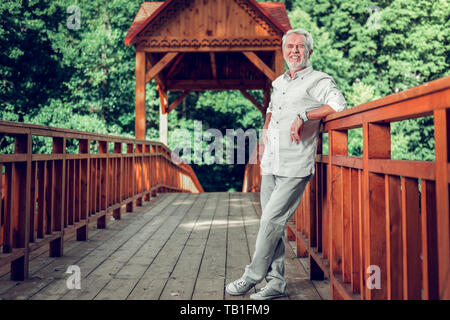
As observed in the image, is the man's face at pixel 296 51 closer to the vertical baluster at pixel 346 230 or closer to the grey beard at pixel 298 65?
the grey beard at pixel 298 65

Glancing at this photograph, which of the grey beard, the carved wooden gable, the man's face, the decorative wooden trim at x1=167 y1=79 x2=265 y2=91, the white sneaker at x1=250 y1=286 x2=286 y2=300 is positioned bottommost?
the white sneaker at x1=250 y1=286 x2=286 y2=300

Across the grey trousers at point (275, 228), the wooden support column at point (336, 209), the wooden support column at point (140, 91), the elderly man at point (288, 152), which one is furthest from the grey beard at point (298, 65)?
the wooden support column at point (140, 91)

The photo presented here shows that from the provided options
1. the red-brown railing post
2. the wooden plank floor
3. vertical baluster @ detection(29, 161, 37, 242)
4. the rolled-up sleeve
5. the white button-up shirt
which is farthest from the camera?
the red-brown railing post

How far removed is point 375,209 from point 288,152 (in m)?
0.88

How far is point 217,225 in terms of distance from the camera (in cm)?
576

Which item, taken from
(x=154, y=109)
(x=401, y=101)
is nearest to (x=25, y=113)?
(x=154, y=109)

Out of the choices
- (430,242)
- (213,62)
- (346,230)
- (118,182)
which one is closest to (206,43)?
(213,62)

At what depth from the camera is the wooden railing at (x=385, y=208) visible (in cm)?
137

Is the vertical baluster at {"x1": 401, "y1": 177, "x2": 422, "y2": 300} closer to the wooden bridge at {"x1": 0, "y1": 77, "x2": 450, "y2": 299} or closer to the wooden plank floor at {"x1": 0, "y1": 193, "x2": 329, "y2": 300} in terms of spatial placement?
the wooden bridge at {"x1": 0, "y1": 77, "x2": 450, "y2": 299}

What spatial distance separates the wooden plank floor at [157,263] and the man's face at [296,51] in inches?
60.3

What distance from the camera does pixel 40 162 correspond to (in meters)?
3.66

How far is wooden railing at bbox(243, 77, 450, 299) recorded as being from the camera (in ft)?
4.51

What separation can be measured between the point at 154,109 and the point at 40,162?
18.5 metres

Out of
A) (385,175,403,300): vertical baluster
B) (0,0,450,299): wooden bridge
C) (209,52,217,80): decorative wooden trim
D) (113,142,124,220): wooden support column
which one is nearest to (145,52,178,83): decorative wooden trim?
(209,52,217,80): decorative wooden trim
